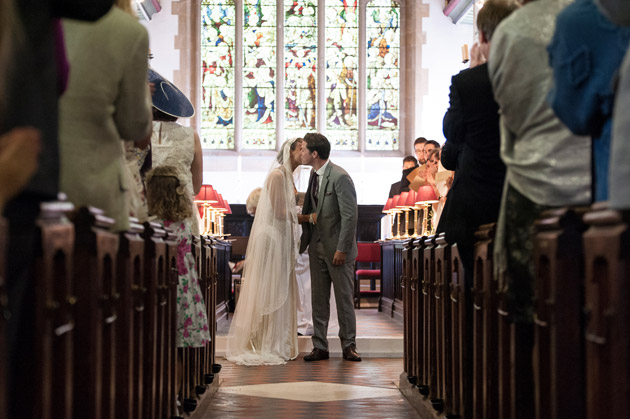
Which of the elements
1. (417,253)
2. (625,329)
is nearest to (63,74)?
(625,329)

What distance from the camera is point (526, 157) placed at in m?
2.47

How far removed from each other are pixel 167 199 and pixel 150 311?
1.12m

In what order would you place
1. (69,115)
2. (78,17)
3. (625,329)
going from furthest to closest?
(69,115) < (78,17) < (625,329)

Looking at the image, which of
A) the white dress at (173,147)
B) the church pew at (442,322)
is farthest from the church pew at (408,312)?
the white dress at (173,147)

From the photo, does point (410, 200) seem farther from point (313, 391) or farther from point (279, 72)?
point (279, 72)

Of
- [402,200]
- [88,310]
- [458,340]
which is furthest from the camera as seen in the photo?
[402,200]

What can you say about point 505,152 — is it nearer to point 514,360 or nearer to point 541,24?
point 541,24

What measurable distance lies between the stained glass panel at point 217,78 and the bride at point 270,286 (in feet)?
28.5

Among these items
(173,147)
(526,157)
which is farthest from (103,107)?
(173,147)

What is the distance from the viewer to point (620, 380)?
1.59 m

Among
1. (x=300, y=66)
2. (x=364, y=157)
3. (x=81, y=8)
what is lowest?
(x=81, y=8)

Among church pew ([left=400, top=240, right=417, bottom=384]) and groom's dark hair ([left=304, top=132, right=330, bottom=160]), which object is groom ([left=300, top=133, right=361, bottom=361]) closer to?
groom's dark hair ([left=304, top=132, right=330, bottom=160])

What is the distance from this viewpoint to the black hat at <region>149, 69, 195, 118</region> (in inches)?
164

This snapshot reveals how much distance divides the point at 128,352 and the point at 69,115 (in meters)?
0.66
